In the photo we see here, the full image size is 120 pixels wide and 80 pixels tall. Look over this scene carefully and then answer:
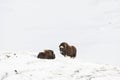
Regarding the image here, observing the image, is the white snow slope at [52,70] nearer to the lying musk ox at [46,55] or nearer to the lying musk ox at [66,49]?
the lying musk ox at [46,55]

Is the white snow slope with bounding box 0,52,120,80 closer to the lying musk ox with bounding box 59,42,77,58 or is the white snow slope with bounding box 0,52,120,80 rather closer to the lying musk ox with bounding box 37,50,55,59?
the lying musk ox with bounding box 37,50,55,59

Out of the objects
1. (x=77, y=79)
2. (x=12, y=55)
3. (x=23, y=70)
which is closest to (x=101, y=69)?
(x=77, y=79)

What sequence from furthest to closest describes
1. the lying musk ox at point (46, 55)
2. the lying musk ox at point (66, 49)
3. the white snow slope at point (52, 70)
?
the lying musk ox at point (66, 49)
the lying musk ox at point (46, 55)
the white snow slope at point (52, 70)

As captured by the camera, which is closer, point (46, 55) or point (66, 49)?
point (46, 55)

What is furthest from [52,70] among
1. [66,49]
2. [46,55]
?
[66,49]

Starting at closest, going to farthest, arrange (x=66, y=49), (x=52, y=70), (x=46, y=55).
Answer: (x=52, y=70)
(x=46, y=55)
(x=66, y=49)

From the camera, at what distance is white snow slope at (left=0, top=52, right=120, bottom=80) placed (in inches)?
561

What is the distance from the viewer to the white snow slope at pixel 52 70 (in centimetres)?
1425

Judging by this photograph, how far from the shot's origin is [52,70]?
14836 mm

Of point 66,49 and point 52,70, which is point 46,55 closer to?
point 66,49

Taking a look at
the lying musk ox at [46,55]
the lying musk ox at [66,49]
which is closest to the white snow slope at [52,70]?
the lying musk ox at [46,55]

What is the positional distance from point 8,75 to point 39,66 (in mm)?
1277

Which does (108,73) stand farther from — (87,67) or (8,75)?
(8,75)

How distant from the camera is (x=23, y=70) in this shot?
14.9m
